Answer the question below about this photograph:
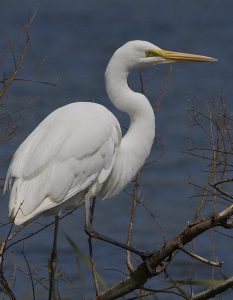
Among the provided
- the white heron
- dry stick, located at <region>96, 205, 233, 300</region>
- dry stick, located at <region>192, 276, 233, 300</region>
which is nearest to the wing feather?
the white heron

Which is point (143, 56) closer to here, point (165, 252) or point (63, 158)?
point (63, 158)

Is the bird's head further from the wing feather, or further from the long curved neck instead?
the wing feather

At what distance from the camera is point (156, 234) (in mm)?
8680

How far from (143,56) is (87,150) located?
1.52ft

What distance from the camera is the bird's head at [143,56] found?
427cm

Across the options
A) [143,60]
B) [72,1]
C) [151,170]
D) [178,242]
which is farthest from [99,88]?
[178,242]

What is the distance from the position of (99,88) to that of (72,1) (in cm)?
428

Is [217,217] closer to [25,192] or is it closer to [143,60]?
[25,192]

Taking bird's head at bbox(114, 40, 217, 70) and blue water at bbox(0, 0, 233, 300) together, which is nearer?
bird's head at bbox(114, 40, 217, 70)

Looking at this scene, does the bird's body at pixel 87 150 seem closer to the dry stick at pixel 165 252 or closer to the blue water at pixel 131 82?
the dry stick at pixel 165 252

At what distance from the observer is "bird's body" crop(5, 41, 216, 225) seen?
4.04m

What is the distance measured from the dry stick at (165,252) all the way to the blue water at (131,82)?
2321 mm

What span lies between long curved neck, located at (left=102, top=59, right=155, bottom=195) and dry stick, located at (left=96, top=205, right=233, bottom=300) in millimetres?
981

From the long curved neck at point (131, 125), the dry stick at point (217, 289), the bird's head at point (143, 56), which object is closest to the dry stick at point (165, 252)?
the dry stick at point (217, 289)
